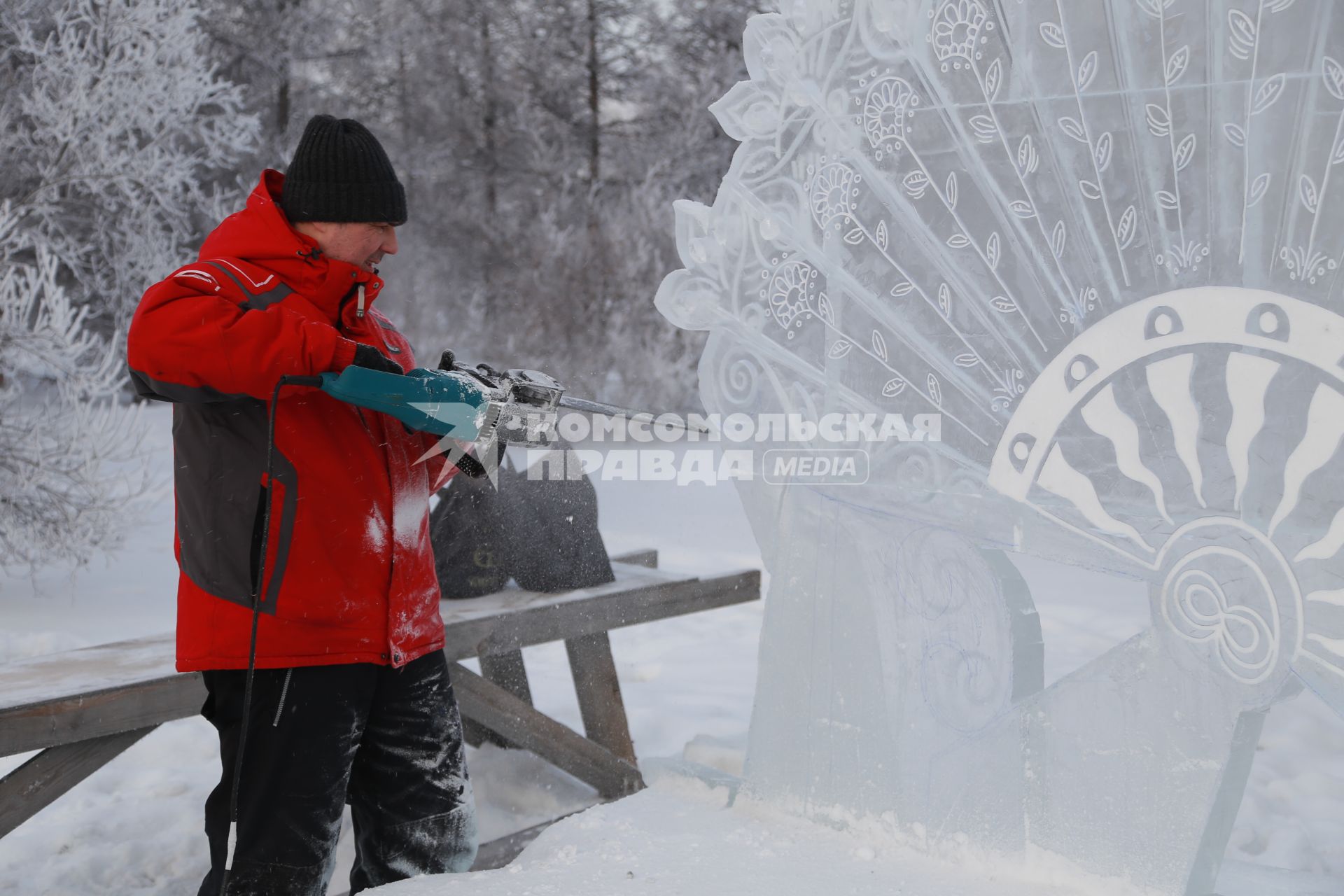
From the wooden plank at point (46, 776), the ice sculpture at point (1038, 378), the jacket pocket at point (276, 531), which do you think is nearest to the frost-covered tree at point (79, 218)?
the wooden plank at point (46, 776)

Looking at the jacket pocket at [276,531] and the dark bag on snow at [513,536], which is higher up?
the jacket pocket at [276,531]

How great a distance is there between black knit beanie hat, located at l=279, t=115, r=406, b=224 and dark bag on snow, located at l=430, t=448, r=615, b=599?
3.85 feet

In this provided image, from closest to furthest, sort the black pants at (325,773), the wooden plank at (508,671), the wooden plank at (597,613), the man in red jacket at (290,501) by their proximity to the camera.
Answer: the man in red jacket at (290,501) → the black pants at (325,773) → the wooden plank at (597,613) → the wooden plank at (508,671)

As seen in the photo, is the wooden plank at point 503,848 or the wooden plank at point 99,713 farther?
the wooden plank at point 503,848

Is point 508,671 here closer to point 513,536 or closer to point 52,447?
point 513,536

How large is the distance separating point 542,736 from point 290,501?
4.44 ft

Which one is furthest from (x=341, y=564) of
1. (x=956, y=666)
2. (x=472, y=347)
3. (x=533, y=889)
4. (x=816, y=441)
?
(x=472, y=347)

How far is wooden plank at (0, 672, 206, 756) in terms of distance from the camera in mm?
2016

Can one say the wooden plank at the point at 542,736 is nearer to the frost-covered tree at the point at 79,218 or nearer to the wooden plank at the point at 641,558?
the wooden plank at the point at 641,558

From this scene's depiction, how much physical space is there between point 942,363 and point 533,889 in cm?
125

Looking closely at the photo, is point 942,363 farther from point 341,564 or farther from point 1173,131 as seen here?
point 341,564

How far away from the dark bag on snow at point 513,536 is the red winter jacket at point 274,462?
1011 mm

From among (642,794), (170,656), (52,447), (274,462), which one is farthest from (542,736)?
(52,447)

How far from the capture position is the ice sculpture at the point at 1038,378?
163 centimetres
